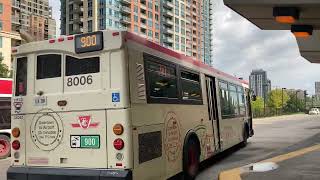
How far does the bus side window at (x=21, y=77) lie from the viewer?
31.4ft

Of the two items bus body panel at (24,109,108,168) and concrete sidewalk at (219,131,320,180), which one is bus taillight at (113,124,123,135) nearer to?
bus body panel at (24,109,108,168)

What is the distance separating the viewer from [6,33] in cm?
8475

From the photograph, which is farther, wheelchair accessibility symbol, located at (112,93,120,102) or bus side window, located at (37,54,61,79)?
bus side window, located at (37,54,61,79)

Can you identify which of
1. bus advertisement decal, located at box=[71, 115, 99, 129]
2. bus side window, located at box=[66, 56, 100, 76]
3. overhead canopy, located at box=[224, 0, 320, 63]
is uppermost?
overhead canopy, located at box=[224, 0, 320, 63]

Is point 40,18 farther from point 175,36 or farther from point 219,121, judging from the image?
point 219,121

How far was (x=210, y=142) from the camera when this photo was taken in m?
13.4

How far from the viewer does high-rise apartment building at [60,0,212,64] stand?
118875 millimetres

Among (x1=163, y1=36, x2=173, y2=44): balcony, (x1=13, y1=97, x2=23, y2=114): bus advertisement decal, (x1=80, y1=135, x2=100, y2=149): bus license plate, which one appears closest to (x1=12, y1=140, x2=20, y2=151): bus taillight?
(x1=13, y1=97, x2=23, y2=114): bus advertisement decal

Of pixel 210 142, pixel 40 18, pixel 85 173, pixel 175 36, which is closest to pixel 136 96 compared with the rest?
pixel 85 173

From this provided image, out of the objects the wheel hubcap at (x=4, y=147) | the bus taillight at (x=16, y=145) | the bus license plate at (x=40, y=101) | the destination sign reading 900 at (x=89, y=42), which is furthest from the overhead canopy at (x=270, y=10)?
the wheel hubcap at (x=4, y=147)

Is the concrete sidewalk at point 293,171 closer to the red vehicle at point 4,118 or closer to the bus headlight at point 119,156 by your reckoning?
the bus headlight at point 119,156

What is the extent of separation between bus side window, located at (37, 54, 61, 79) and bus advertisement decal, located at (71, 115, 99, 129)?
Answer: 39.4 inches

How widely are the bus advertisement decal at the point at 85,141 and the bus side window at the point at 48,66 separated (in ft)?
4.09

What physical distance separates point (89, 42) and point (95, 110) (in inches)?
46.9
